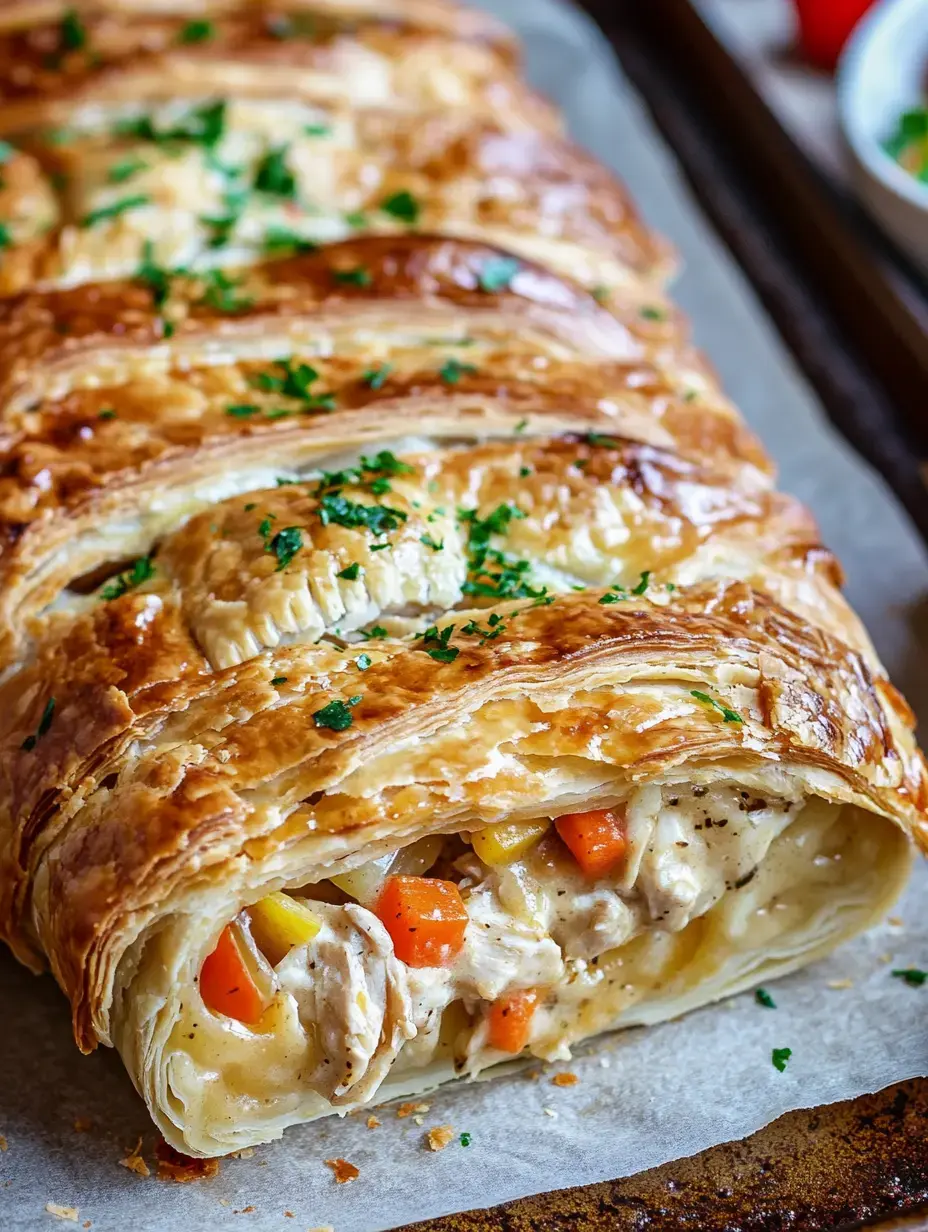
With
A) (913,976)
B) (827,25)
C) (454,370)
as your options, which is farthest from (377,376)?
(827,25)

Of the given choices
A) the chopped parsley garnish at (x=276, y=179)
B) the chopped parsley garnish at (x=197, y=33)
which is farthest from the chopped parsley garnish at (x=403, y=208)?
the chopped parsley garnish at (x=197, y=33)

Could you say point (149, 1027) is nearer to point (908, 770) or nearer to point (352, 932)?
point (352, 932)

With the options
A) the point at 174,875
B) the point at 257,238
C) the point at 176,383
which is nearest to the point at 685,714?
the point at 174,875

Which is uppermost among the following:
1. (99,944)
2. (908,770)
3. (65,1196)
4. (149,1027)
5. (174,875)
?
(908,770)

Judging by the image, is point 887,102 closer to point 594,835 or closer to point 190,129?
point 190,129

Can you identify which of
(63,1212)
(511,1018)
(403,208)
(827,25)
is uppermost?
(827,25)

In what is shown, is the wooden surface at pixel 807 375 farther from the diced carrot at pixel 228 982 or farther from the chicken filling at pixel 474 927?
the diced carrot at pixel 228 982

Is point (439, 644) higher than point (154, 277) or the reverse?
higher
